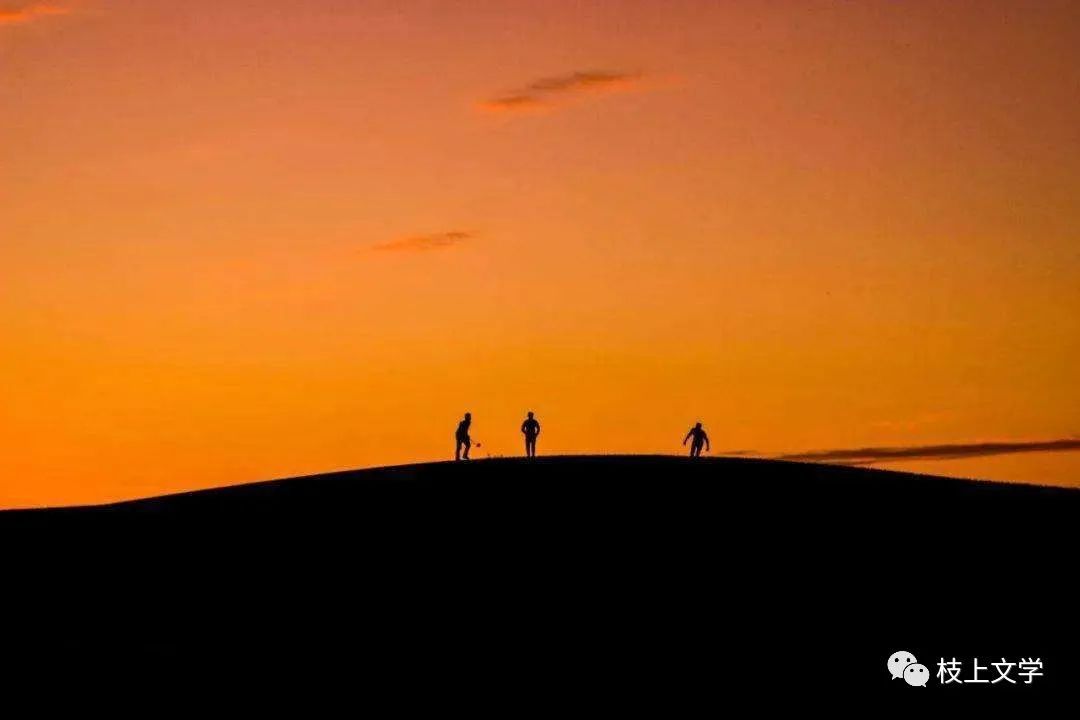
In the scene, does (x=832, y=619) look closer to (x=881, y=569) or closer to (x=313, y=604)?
(x=881, y=569)

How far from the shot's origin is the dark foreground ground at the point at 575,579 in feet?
132

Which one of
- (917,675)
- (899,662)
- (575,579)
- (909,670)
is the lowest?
(917,675)

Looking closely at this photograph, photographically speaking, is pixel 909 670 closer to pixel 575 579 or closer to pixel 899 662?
pixel 899 662

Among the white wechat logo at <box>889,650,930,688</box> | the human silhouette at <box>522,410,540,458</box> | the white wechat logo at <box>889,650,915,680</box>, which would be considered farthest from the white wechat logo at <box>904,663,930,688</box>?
the human silhouette at <box>522,410,540,458</box>

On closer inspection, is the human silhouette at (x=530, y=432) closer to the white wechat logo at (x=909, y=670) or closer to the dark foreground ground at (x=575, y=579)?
the dark foreground ground at (x=575, y=579)

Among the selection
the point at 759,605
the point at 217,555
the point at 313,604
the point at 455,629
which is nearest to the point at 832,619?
the point at 759,605

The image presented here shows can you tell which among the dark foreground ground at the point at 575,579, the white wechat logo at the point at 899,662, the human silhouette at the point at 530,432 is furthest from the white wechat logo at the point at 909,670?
the human silhouette at the point at 530,432

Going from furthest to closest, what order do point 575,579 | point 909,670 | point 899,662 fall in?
1. point 575,579
2. point 899,662
3. point 909,670

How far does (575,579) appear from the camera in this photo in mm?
45188

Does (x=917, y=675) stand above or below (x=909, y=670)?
below

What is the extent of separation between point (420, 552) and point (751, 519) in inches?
321

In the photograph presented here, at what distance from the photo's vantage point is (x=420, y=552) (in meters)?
47.6

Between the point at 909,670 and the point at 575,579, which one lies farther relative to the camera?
the point at 575,579

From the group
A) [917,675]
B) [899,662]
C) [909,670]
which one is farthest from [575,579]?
[917,675]
